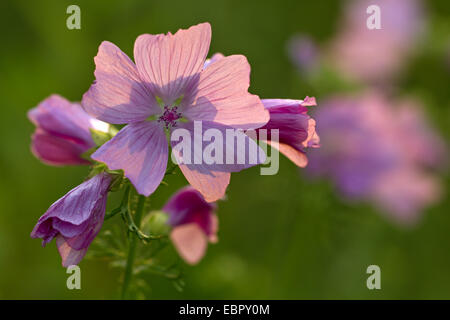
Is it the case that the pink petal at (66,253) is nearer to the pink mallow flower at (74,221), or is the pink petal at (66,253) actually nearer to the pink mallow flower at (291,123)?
the pink mallow flower at (74,221)

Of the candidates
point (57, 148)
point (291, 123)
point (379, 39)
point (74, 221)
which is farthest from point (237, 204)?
point (74, 221)

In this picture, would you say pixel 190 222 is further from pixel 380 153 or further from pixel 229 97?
pixel 380 153

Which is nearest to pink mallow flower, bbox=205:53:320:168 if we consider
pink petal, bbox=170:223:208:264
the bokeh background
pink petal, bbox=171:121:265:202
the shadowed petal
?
pink petal, bbox=171:121:265:202

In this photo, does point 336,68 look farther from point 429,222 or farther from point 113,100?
point 113,100

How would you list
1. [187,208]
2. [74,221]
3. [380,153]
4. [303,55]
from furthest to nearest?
[380,153] → [303,55] → [187,208] → [74,221]

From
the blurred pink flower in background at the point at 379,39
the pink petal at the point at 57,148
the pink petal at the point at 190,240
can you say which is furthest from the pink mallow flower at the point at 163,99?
the blurred pink flower in background at the point at 379,39
